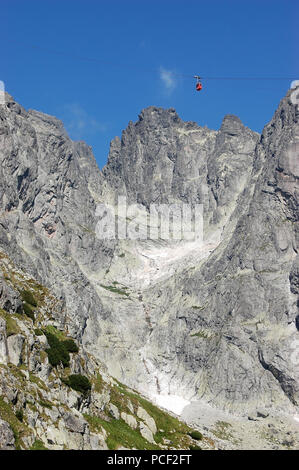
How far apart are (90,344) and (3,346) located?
15327 centimetres

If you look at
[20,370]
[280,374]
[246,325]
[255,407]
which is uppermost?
[20,370]

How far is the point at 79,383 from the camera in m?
38.7

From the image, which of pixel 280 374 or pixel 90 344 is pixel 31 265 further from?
pixel 280 374

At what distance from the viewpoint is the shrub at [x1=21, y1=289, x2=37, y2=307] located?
45906 millimetres

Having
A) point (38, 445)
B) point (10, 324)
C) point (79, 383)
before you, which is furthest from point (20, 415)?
point (79, 383)

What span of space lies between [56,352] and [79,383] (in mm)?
Answer: 3342

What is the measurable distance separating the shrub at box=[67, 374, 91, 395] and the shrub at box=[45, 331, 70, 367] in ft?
5.06

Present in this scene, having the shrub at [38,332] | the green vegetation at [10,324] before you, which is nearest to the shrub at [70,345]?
the shrub at [38,332]

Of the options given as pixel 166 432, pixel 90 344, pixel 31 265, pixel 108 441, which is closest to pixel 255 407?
pixel 90 344

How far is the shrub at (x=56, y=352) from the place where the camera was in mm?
39219

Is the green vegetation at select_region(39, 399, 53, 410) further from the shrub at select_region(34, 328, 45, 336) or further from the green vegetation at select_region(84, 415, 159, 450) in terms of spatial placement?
the shrub at select_region(34, 328, 45, 336)

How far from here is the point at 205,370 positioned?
181750 mm
